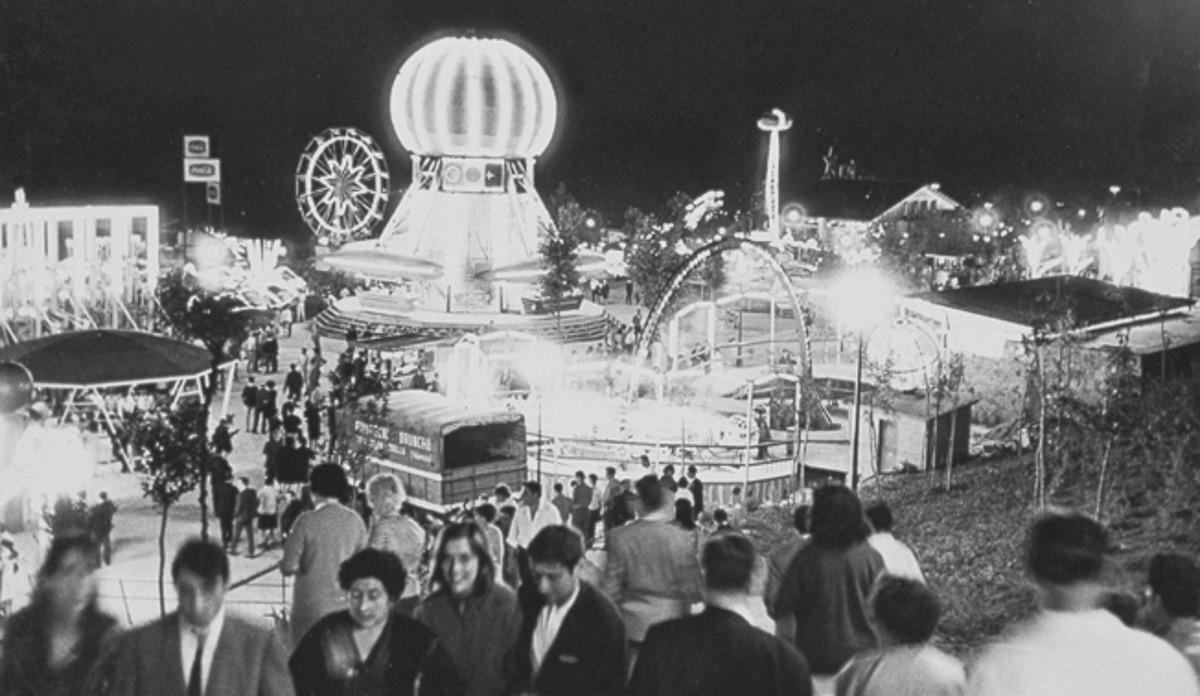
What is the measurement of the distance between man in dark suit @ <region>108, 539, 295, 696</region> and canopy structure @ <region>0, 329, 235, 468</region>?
9.45 m

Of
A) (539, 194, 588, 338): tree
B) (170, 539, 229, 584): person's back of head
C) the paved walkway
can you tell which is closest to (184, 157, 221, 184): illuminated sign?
(539, 194, 588, 338): tree

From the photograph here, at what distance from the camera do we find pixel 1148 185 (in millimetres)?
61625

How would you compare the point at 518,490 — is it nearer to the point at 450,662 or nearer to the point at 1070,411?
the point at 1070,411

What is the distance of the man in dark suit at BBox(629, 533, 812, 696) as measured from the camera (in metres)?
4.54

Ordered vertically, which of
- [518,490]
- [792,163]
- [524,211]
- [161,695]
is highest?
[792,163]

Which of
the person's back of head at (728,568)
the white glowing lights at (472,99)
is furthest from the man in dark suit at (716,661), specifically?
the white glowing lights at (472,99)

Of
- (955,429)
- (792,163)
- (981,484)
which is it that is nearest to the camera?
(981,484)

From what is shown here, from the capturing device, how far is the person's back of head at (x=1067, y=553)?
13.7 feet

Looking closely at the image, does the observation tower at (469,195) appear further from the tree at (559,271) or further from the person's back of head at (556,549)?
the person's back of head at (556,549)

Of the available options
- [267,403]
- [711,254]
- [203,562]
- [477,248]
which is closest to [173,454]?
[203,562]

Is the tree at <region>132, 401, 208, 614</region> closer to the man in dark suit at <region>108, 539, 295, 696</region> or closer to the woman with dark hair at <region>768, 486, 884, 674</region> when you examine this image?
the woman with dark hair at <region>768, 486, 884, 674</region>

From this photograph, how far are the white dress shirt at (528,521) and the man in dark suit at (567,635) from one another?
16.2 ft

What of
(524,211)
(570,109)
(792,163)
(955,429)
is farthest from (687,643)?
(792,163)

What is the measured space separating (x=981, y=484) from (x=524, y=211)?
25.2 meters
